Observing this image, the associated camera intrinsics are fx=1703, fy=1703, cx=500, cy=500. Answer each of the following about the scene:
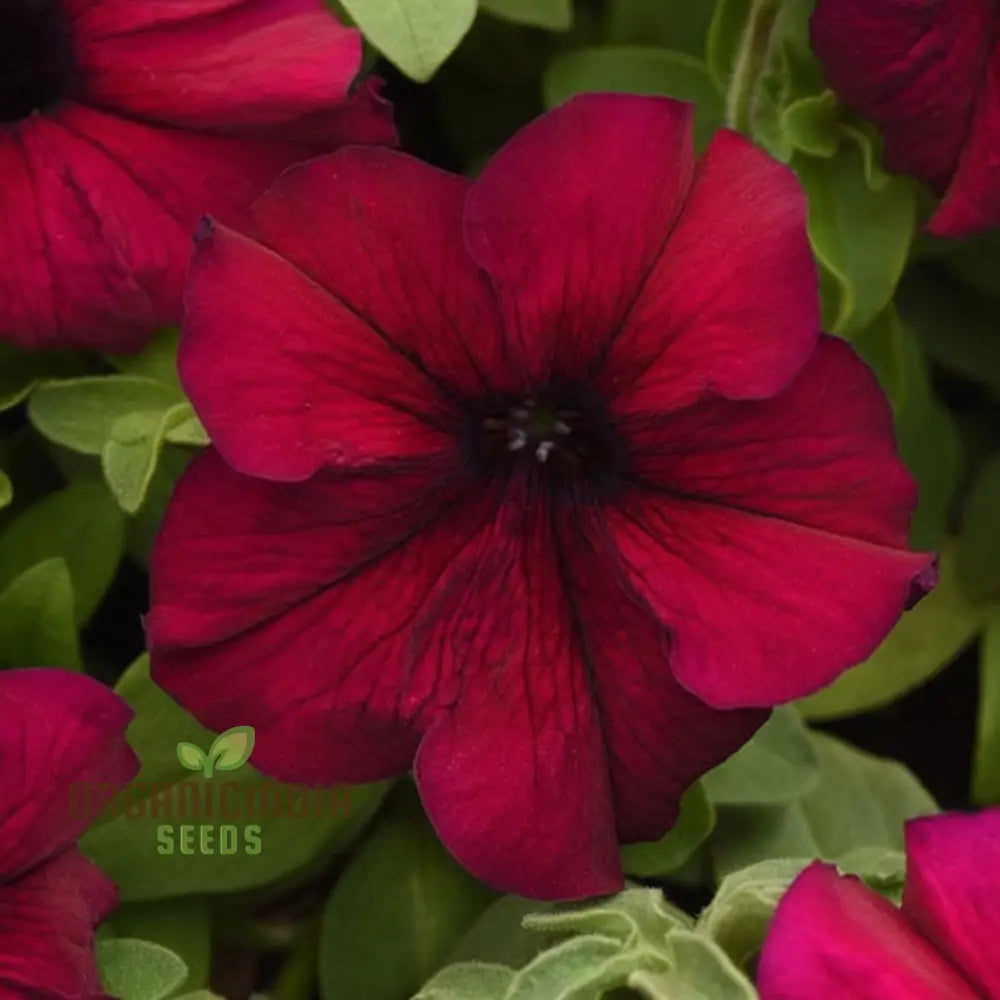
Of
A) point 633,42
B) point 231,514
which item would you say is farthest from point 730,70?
point 231,514

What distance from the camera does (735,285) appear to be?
23.3 inches

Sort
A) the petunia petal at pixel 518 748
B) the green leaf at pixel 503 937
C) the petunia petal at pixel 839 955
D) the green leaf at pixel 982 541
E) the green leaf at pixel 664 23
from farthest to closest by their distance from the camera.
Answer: the green leaf at pixel 982 541 → the green leaf at pixel 664 23 → the green leaf at pixel 503 937 → the petunia petal at pixel 518 748 → the petunia petal at pixel 839 955

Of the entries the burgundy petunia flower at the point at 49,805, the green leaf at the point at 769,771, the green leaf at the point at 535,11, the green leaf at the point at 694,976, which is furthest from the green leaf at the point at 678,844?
the green leaf at the point at 535,11

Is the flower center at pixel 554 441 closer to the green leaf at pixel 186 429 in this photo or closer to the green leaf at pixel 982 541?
the green leaf at pixel 186 429

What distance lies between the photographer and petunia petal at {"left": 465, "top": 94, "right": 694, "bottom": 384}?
584 millimetres

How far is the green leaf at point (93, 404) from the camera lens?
2.25ft

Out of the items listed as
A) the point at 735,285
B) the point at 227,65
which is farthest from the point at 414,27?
the point at 735,285

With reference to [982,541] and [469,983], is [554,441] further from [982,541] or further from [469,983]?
[982,541]

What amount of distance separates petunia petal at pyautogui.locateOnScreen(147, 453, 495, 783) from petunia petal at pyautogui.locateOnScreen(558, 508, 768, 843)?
2.1 inches

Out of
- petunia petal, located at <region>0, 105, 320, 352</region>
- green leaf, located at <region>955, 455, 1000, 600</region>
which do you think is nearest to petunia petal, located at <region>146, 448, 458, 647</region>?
petunia petal, located at <region>0, 105, 320, 352</region>

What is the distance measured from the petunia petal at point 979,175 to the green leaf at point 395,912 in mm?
348

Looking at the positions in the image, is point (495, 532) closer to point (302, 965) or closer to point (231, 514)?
point (231, 514)

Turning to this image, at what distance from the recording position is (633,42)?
85 cm

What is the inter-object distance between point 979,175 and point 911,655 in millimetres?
Result: 320
